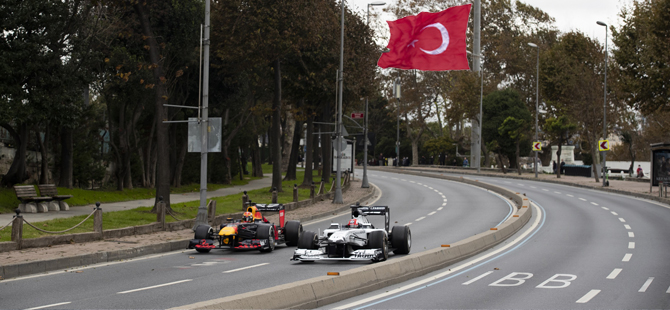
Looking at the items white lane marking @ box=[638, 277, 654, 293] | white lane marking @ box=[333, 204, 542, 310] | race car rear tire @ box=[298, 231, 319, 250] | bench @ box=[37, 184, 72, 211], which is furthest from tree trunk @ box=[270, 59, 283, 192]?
white lane marking @ box=[638, 277, 654, 293]

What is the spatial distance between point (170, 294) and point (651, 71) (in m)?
34.0

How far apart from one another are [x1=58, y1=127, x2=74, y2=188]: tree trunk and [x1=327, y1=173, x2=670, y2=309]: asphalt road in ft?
63.8

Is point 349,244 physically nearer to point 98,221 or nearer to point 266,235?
point 266,235

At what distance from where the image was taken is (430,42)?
32.4m

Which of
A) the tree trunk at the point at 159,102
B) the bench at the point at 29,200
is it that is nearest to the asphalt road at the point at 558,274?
the tree trunk at the point at 159,102

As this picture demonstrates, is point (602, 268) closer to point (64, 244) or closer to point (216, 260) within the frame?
point (216, 260)

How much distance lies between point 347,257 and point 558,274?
4415 millimetres

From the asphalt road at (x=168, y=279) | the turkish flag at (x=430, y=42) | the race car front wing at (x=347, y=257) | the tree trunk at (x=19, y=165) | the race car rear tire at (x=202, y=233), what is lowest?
the asphalt road at (x=168, y=279)

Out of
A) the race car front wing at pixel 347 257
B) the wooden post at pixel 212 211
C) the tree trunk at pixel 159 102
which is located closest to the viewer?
the race car front wing at pixel 347 257

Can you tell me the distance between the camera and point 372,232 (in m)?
14.5

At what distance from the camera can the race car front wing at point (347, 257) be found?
1395 centimetres

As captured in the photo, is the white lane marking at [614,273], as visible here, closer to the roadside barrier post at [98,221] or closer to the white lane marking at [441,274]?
the white lane marking at [441,274]

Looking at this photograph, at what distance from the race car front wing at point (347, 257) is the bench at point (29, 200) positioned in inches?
502

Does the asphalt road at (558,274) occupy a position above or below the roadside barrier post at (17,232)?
below
